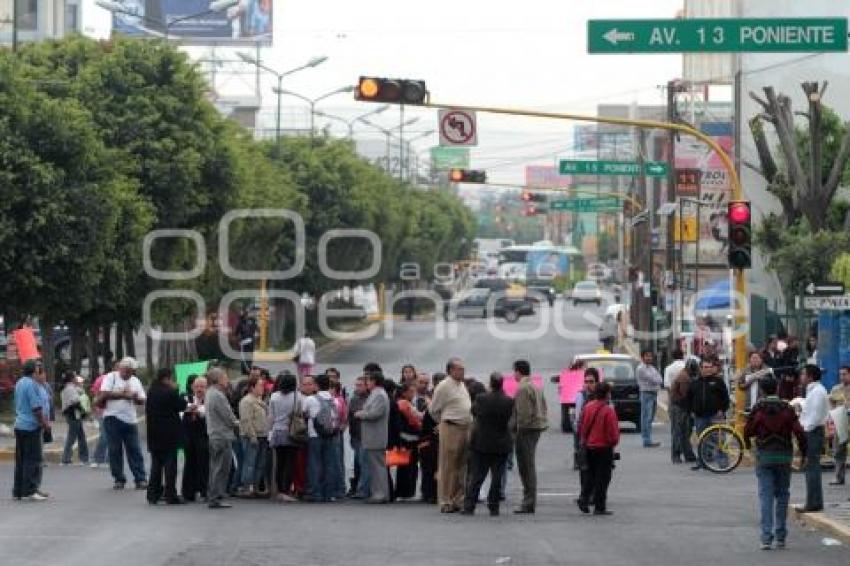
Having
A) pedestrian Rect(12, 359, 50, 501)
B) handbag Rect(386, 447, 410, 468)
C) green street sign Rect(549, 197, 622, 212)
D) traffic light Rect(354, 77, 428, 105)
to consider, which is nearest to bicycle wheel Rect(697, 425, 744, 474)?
handbag Rect(386, 447, 410, 468)

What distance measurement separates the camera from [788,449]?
1980 cm

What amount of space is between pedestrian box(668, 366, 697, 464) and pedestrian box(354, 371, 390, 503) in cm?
739

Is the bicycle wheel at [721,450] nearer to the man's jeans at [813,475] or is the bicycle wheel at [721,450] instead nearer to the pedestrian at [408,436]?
the pedestrian at [408,436]

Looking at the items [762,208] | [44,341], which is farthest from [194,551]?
[762,208]

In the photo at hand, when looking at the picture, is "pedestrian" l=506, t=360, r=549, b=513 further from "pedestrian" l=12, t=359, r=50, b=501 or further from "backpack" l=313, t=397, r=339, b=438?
"pedestrian" l=12, t=359, r=50, b=501

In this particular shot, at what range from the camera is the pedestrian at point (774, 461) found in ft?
64.6

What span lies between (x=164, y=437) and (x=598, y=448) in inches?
195

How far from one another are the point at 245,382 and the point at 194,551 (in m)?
6.98

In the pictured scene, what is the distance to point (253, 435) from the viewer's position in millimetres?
24812

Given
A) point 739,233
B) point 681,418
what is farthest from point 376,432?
point 739,233

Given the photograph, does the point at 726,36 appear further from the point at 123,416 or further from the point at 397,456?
the point at 123,416

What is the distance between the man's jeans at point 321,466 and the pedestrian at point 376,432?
17.3 inches

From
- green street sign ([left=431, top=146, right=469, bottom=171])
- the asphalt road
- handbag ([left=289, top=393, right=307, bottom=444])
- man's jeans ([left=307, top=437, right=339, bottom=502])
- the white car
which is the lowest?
the asphalt road

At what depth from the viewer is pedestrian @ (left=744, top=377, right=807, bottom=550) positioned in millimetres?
19688
